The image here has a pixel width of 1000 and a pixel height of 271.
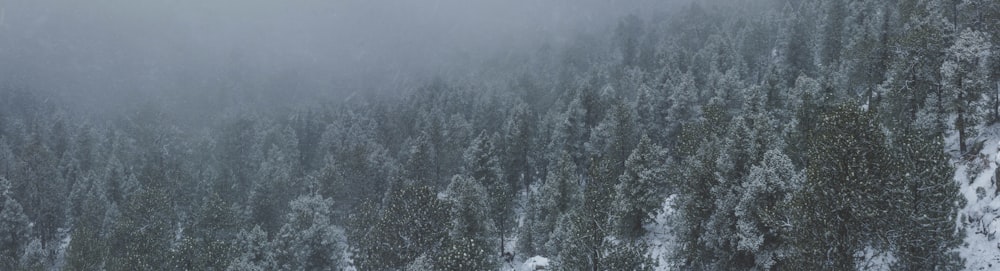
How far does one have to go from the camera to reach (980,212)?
2628 centimetres

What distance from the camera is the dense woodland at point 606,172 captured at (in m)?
26.3

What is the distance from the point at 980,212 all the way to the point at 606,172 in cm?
2827

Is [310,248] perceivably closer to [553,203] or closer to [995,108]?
[553,203]

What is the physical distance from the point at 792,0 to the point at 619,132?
279ft

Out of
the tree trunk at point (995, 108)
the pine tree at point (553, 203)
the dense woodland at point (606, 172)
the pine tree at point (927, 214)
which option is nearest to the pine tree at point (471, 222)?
the dense woodland at point (606, 172)

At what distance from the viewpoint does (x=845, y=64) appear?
5956 centimetres

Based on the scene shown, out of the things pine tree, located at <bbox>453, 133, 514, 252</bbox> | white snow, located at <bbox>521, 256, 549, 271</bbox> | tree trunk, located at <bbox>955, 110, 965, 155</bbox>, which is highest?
pine tree, located at <bbox>453, 133, 514, 252</bbox>

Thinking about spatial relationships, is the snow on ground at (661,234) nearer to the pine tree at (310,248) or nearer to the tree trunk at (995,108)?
the tree trunk at (995,108)

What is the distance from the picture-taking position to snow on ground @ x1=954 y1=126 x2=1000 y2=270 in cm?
2422

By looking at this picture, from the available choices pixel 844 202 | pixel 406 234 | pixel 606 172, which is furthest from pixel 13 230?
pixel 844 202

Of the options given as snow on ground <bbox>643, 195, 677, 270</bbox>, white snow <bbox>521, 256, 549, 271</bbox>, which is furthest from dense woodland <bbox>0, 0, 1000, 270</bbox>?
white snow <bbox>521, 256, 549, 271</bbox>

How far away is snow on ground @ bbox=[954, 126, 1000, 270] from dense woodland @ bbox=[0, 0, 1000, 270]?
740 mm

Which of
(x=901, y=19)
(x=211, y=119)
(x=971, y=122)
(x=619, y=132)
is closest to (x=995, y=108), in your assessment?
(x=971, y=122)

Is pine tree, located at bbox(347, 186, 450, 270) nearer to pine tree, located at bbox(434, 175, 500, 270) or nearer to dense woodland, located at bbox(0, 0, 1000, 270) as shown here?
dense woodland, located at bbox(0, 0, 1000, 270)
